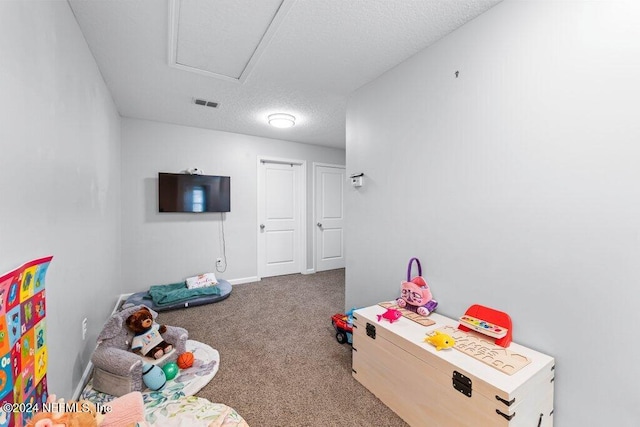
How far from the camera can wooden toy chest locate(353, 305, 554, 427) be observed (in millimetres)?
1153

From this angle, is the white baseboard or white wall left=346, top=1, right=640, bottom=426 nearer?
white wall left=346, top=1, right=640, bottom=426

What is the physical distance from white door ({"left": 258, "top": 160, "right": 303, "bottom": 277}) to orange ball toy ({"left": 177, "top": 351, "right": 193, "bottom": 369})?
7.93ft

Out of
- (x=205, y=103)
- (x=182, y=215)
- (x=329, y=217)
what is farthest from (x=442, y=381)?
(x=329, y=217)

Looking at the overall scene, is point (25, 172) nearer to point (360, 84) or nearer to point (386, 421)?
point (386, 421)

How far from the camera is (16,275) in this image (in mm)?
893

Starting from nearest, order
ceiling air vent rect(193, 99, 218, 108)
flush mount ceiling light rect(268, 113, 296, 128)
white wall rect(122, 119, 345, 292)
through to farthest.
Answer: ceiling air vent rect(193, 99, 218, 108) → flush mount ceiling light rect(268, 113, 296, 128) → white wall rect(122, 119, 345, 292)

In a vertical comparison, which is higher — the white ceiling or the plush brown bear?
the white ceiling

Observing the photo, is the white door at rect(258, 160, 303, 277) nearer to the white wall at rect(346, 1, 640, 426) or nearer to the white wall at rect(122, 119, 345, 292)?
the white wall at rect(122, 119, 345, 292)

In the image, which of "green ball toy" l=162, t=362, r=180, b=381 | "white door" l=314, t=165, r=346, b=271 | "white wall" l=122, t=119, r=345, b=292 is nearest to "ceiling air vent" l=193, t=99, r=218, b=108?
"white wall" l=122, t=119, r=345, b=292

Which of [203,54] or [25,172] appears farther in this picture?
[203,54]

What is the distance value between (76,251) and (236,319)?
166 cm

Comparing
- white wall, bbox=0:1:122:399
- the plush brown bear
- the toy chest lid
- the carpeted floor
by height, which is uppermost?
white wall, bbox=0:1:122:399

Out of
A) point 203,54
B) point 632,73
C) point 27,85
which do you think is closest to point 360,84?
point 203,54

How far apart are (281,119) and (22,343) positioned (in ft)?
9.79
